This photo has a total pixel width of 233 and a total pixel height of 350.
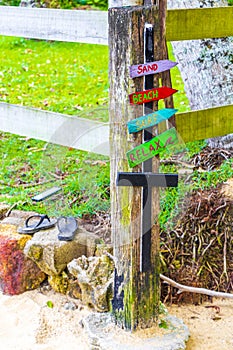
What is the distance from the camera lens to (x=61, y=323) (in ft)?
11.5

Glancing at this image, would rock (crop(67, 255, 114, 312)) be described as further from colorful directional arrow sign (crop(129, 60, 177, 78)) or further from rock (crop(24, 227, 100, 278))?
colorful directional arrow sign (crop(129, 60, 177, 78))

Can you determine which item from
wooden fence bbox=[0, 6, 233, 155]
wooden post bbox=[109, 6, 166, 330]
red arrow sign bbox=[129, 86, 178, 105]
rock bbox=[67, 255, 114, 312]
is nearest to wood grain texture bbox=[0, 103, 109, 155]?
wooden fence bbox=[0, 6, 233, 155]

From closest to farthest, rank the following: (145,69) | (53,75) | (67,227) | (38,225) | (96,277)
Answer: (145,69) → (96,277) → (67,227) → (38,225) → (53,75)

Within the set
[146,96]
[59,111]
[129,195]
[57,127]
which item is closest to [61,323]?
[129,195]

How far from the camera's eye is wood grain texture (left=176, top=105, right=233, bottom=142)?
3842 millimetres

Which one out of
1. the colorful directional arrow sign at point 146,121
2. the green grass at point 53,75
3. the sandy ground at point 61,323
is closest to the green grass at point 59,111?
the green grass at point 53,75

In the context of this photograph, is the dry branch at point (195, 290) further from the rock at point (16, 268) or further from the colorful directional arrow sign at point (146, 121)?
the colorful directional arrow sign at point (146, 121)

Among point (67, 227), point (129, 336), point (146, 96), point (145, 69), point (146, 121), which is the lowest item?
point (129, 336)

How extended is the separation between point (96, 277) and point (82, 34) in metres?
1.38

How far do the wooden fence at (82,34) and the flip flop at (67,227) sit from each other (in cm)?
48

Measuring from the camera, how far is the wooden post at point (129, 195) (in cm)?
279

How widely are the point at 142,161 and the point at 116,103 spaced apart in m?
0.29

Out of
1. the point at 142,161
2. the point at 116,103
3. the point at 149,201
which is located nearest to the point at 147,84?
the point at 116,103

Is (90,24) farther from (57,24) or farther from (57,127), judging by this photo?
(57,127)
